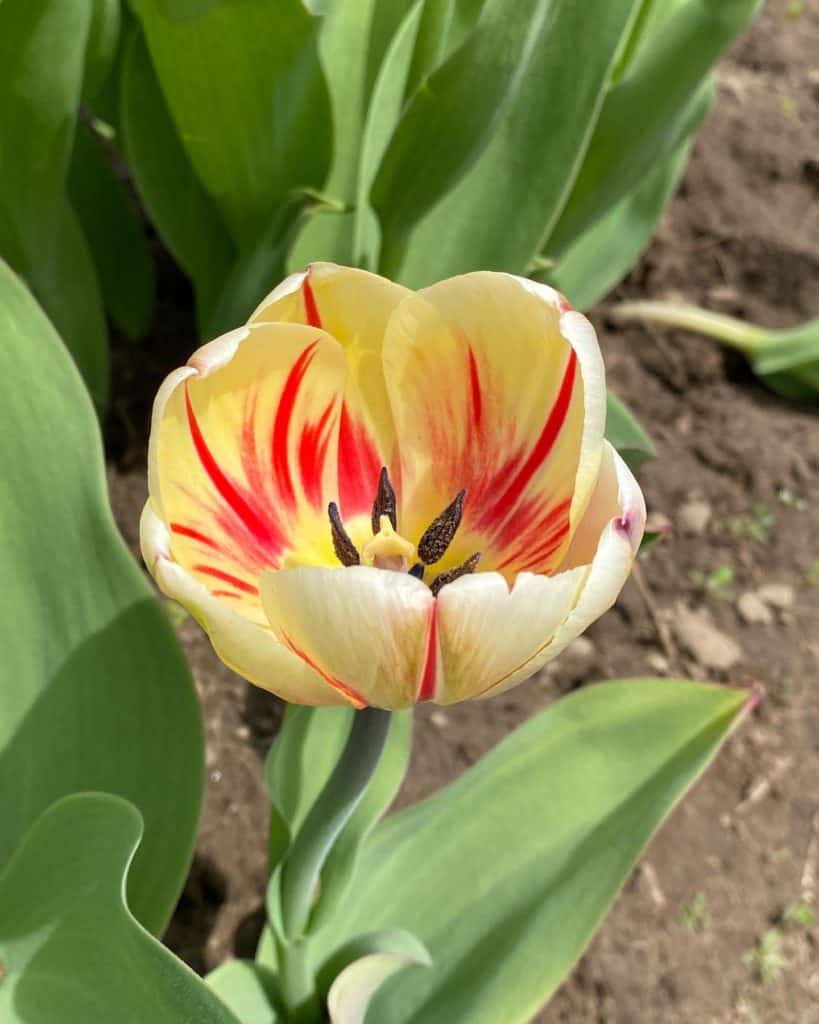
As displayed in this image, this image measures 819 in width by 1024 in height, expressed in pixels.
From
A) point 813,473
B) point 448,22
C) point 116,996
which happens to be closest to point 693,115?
point 448,22

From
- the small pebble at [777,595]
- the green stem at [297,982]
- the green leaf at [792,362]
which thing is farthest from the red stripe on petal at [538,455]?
the green leaf at [792,362]

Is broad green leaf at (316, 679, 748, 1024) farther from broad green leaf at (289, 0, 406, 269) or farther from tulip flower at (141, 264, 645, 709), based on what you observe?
broad green leaf at (289, 0, 406, 269)

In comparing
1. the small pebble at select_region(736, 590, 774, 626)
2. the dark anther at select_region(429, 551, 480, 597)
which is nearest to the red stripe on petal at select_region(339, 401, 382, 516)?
the dark anther at select_region(429, 551, 480, 597)

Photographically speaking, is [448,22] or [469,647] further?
[448,22]

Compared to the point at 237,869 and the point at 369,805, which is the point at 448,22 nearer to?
the point at 369,805

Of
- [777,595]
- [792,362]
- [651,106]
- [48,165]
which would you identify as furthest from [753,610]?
[48,165]

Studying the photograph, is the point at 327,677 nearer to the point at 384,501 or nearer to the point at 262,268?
the point at 384,501

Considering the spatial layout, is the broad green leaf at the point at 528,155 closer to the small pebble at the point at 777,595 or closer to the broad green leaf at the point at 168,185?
the broad green leaf at the point at 168,185
